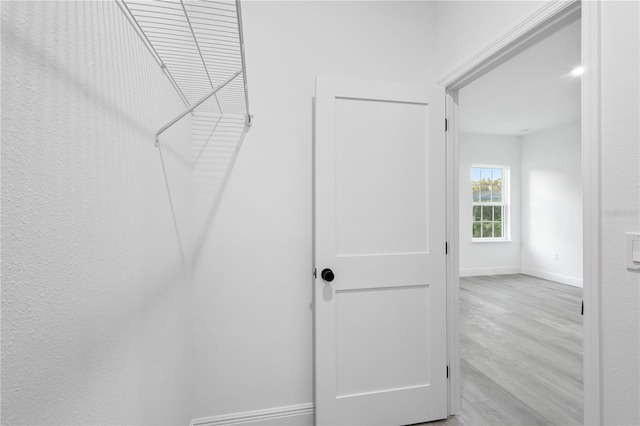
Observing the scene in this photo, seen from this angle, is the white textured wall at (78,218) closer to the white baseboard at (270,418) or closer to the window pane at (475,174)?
the white baseboard at (270,418)

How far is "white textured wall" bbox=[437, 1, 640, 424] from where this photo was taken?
963 millimetres

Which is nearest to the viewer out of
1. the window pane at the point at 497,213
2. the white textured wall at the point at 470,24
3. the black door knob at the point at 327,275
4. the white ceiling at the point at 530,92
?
the white textured wall at the point at 470,24

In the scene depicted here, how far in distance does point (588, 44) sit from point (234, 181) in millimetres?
1659

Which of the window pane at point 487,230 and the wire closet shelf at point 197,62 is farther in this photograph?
the window pane at point 487,230

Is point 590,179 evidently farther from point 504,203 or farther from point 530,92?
point 504,203

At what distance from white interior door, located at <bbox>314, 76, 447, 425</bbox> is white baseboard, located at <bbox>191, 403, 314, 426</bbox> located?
15 cm

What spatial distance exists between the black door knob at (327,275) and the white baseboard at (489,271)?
5.35 m

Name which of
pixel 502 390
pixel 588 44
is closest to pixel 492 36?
pixel 588 44

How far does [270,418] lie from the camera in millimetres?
1723

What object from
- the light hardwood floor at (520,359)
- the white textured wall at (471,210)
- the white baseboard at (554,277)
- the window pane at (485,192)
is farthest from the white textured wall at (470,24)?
the white baseboard at (554,277)

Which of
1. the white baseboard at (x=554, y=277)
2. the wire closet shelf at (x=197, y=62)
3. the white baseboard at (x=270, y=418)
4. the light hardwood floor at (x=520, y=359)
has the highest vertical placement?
the wire closet shelf at (x=197, y=62)

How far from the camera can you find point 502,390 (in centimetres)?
224

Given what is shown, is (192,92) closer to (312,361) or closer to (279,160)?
(279,160)

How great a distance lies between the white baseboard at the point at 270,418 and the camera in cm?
167
